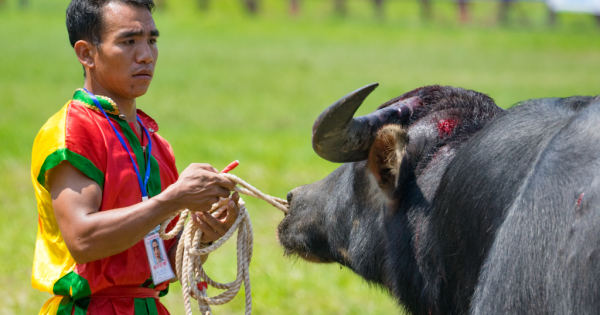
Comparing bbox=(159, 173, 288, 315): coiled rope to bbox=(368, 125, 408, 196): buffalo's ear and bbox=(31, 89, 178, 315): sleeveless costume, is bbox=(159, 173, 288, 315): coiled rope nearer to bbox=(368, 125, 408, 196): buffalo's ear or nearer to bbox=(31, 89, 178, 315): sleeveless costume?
bbox=(31, 89, 178, 315): sleeveless costume

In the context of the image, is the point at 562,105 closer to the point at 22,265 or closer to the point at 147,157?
the point at 147,157

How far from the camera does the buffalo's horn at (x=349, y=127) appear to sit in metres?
2.46

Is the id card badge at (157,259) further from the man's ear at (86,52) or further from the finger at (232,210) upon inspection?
the man's ear at (86,52)

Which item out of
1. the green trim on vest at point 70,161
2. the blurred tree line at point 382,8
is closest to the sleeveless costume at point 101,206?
the green trim on vest at point 70,161

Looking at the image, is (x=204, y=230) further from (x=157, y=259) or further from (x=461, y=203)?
(x=461, y=203)

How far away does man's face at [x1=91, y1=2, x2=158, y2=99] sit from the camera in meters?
2.71

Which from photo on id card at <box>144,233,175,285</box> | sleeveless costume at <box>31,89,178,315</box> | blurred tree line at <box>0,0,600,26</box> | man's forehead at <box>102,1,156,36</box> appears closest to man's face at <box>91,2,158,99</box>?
man's forehead at <box>102,1,156,36</box>

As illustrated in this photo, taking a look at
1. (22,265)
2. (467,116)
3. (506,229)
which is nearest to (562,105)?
(467,116)

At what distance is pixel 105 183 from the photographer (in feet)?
8.51

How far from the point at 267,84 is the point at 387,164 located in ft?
46.9

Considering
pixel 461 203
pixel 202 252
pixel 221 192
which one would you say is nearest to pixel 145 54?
pixel 221 192

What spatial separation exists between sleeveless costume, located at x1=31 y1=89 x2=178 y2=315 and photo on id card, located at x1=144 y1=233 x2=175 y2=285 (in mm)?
38

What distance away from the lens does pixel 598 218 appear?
1.97 metres

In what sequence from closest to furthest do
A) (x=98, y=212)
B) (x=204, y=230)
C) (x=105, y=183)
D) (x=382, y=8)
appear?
(x=98, y=212) → (x=105, y=183) → (x=204, y=230) → (x=382, y=8)
